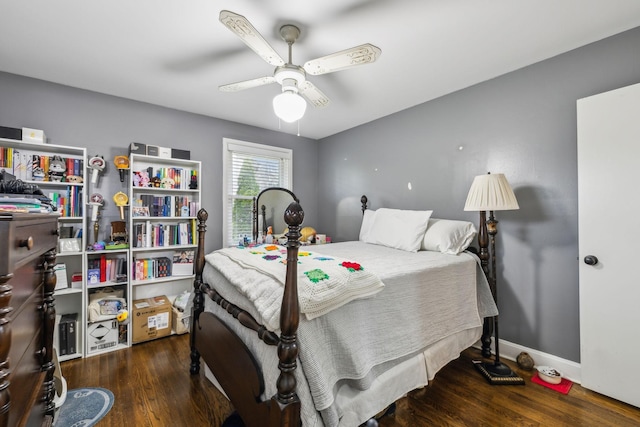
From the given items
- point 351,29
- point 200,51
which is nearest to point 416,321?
point 351,29

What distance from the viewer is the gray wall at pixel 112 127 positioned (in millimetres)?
2492

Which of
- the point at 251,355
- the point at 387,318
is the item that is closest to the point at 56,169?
the point at 251,355

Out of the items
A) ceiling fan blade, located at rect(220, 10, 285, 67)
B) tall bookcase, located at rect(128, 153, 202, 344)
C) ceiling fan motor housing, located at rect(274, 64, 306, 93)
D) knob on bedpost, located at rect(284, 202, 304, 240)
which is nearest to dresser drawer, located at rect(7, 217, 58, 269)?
knob on bedpost, located at rect(284, 202, 304, 240)

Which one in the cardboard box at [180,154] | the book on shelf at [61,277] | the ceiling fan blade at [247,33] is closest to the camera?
the ceiling fan blade at [247,33]

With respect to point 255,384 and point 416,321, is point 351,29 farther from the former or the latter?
point 255,384

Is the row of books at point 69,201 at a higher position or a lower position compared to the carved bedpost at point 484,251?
higher

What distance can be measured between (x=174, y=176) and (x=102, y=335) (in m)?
1.67

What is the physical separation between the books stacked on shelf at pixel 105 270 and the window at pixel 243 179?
114 cm

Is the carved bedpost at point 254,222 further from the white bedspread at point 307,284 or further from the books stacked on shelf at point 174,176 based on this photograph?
the white bedspread at point 307,284

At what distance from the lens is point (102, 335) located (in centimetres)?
253

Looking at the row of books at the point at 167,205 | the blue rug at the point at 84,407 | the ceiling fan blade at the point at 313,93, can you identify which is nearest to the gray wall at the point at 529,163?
the ceiling fan blade at the point at 313,93

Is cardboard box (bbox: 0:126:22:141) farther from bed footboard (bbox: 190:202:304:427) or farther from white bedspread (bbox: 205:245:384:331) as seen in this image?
white bedspread (bbox: 205:245:384:331)

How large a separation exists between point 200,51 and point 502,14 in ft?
6.81

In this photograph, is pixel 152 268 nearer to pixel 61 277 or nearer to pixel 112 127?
pixel 61 277
